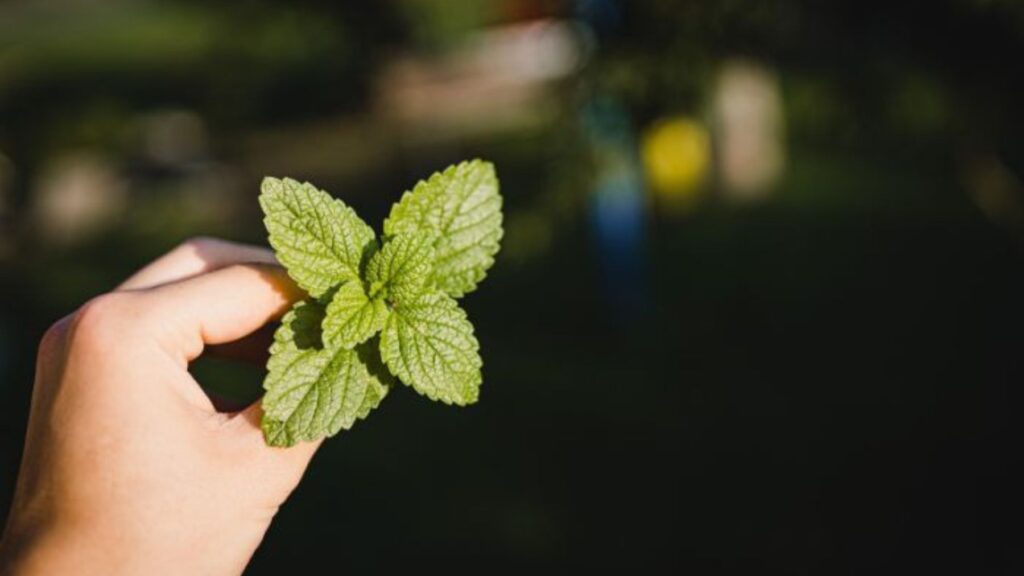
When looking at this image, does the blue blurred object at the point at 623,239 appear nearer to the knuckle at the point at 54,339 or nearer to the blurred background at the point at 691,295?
the blurred background at the point at 691,295

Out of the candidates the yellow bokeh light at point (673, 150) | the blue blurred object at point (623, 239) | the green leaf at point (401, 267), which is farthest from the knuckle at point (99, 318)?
the blue blurred object at point (623, 239)

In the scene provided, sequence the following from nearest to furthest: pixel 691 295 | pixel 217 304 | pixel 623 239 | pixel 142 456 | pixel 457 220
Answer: pixel 142 456 → pixel 217 304 → pixel 457 220 → pixel 623 239 → pixel 691 295

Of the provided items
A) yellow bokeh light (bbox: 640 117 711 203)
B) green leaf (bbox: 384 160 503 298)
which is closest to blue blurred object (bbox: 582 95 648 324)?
yellow bokeh light (bbox: 640 117 711 203)

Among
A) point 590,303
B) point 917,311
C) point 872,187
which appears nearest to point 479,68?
point 872,187

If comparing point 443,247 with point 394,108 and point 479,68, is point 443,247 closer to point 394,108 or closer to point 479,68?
point 394,108

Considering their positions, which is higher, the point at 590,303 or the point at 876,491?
the point at 590,303

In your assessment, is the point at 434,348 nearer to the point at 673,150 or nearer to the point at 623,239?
the point at 673,150

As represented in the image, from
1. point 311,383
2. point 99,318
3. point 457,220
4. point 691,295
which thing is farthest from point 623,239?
point 99,318

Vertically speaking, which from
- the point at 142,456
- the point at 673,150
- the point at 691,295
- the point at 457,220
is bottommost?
the point at 691,295
